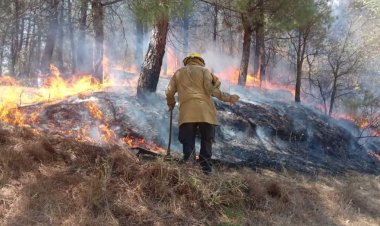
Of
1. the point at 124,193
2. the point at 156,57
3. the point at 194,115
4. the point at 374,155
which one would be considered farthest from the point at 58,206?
the point at 374,155

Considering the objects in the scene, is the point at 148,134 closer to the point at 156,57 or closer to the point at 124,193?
the point at 156,57

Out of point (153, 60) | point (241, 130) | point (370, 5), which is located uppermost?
point (370, 5)

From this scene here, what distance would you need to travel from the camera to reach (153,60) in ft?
27.8

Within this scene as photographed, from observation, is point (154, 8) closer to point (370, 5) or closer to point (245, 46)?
point (245, 46)

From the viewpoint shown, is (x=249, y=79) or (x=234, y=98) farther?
(x=249, y=79)

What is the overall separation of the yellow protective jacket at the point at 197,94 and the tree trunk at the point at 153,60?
274 centimetres

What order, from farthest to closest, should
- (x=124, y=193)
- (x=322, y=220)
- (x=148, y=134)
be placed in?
(x=148, y=134) → (x=322, y=220) → (x=124, y=193)

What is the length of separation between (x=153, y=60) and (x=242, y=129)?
2713 millimetres

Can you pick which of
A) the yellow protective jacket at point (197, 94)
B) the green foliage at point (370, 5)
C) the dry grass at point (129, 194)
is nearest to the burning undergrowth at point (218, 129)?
the dry grass at point (129, 194)

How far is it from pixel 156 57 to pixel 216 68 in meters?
12.1

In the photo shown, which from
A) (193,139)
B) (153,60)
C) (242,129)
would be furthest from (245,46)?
(193,139)

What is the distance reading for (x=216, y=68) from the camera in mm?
20266

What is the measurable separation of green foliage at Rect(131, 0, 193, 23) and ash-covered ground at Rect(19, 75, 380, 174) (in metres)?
2.04

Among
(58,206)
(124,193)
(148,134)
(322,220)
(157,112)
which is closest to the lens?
(58,206)
